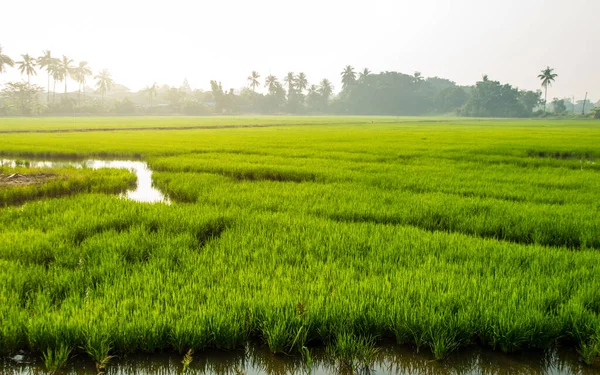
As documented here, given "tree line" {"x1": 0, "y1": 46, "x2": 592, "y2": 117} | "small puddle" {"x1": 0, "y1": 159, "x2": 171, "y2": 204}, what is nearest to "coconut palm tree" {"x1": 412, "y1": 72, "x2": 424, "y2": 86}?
"tree line" {"x1": 0, "y1": 46, "x2": 592, "y2": 117}

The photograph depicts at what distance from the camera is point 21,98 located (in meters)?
59.9

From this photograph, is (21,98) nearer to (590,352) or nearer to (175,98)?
(175,98)

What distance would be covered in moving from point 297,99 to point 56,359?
328ft

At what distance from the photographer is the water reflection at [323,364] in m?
2.59

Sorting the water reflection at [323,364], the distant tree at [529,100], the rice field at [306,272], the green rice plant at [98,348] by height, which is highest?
the distant tree at [529,100]

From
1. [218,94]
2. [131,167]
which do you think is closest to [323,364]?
[131,167]

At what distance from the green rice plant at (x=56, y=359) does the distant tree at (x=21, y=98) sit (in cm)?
6847

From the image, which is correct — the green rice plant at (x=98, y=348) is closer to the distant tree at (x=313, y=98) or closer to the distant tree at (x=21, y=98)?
the distant tree at (x=21, y=98)

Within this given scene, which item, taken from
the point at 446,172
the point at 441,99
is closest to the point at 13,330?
the point at 446,172

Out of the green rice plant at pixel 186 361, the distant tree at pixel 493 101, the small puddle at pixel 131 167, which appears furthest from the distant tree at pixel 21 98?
the distant tree at pixel 493 101

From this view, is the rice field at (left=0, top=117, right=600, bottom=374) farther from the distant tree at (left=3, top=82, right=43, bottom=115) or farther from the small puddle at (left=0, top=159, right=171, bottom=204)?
the distant tree at (left=3, top=82, right=43, bottom=115)

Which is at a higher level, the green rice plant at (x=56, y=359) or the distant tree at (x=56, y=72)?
the distant tree at (x=56, y=72)

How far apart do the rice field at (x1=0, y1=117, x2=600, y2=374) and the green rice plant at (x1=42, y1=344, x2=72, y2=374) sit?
0.10 feet

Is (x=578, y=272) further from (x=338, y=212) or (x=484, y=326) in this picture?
(x=338, y=212)
